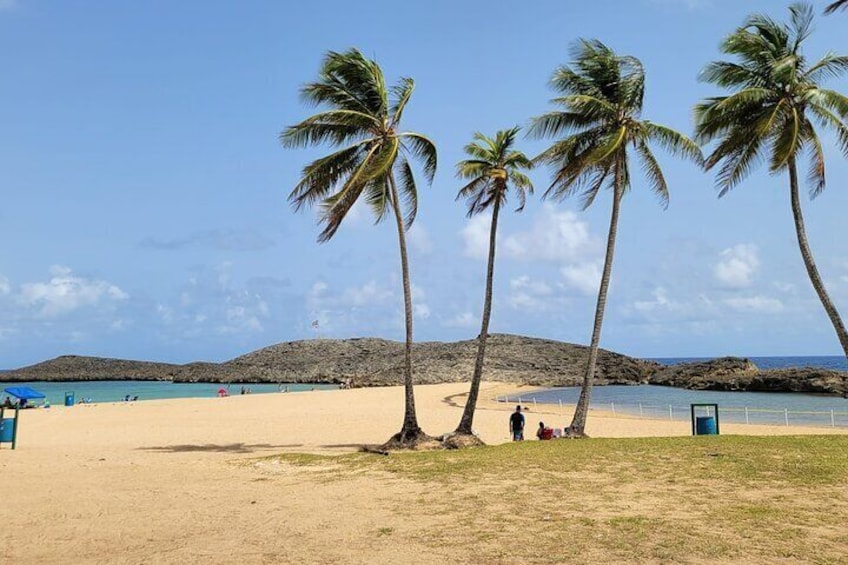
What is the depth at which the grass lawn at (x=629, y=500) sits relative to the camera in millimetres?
8312

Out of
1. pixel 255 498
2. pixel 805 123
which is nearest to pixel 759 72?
pixel 805 123

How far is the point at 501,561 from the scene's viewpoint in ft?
26.1

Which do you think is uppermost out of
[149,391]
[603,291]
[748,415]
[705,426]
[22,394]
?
[603,291]

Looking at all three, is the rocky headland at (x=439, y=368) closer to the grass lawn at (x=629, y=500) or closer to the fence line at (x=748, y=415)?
the fence line at (x=748, y=415)

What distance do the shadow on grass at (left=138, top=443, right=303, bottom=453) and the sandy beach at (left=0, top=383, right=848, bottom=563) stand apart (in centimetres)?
4

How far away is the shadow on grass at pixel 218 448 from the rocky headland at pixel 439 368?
189ft

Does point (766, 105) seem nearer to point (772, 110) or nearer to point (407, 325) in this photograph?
point (772, 110)

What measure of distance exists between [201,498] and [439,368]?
7867 cm

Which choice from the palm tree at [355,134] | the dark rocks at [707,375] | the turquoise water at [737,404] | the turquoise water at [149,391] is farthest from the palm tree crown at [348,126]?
the dark rocks at [707,375]

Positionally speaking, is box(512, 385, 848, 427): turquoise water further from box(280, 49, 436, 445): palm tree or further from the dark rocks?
box(280, 49, 436, 445): palm tree

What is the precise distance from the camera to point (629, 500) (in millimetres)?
11070

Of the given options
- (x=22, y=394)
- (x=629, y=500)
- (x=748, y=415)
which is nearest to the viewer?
(x=629, y=500)

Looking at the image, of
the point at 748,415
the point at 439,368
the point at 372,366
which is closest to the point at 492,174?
the point at 748,415

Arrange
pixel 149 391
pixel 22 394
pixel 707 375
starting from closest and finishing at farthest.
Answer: pixel 22 394 → pixel 707 375 → pixel 149 391
